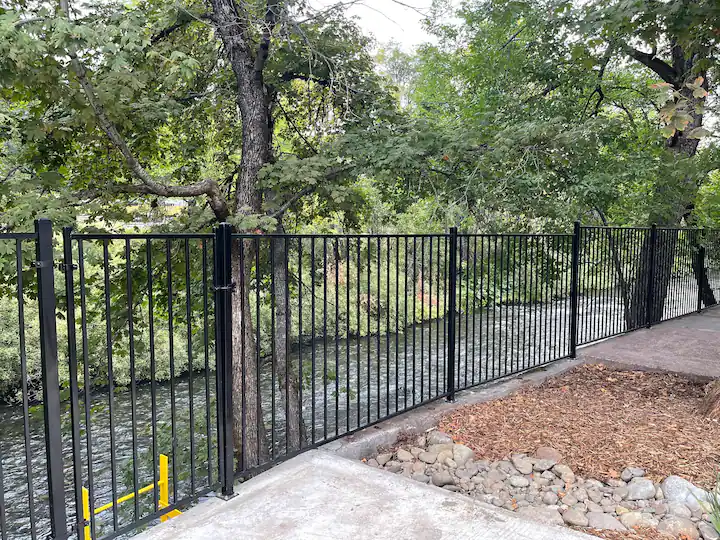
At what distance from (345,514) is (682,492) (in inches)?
75.1

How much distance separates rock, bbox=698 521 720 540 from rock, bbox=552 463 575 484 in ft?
2.47

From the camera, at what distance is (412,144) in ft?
23.0

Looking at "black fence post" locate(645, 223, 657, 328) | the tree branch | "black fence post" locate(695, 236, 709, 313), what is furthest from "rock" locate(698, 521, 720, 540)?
the tree branch

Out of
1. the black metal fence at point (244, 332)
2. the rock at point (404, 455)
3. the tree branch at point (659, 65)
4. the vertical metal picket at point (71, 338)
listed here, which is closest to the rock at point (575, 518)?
the rock at point (404, 455)

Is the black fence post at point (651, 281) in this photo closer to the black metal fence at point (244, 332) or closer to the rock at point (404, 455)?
the black metal fence at point (244, 332)

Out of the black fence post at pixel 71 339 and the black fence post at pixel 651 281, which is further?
the black fence post at pixel 651 281

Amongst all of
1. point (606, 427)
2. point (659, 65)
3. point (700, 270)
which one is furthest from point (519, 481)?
point (659, 65)

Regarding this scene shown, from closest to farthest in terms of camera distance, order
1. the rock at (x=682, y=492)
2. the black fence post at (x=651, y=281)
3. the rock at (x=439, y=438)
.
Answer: the rock at (x=682, y=492) → the rock at (x=439, y=438) → the black fence post at (x=651, y=281)

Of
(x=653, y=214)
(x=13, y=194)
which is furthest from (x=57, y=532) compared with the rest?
(x=653, y=214)

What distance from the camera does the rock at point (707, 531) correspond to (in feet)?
8.90

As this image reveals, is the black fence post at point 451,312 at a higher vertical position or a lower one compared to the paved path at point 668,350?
higher

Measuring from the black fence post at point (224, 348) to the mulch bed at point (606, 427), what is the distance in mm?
1796

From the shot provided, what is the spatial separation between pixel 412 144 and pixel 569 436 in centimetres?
413

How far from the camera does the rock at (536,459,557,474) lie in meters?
3.62
